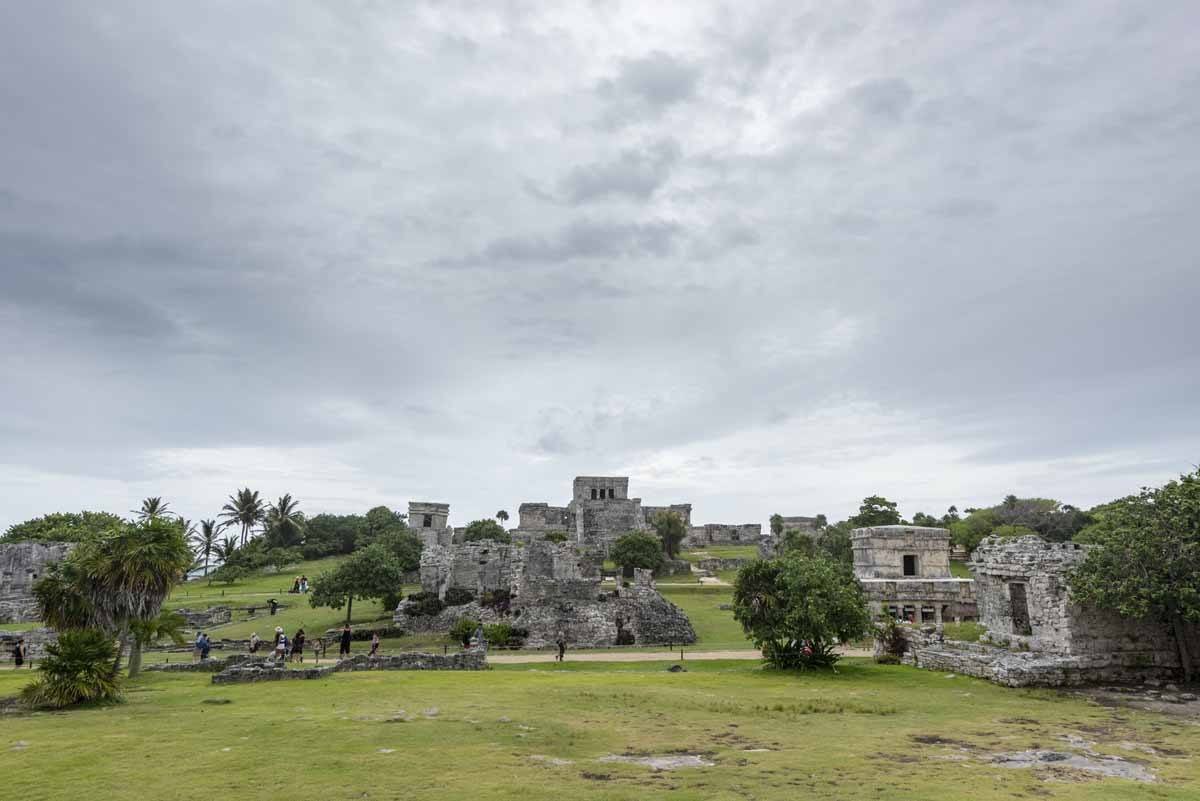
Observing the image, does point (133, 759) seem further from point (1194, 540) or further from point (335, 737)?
point (1194, 540)

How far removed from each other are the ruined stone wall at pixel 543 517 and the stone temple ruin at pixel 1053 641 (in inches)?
2706

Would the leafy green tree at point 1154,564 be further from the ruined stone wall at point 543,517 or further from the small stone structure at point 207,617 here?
the ruined stone wall at point 543,517

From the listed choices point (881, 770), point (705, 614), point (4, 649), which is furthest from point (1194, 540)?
point (4, 649)

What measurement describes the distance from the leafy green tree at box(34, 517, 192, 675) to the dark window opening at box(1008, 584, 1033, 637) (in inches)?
1224

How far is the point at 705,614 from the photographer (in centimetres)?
4291

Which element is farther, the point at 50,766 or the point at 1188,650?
the point at 1188,650

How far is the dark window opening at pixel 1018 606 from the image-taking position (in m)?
26.2

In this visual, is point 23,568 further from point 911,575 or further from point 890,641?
point 911,575

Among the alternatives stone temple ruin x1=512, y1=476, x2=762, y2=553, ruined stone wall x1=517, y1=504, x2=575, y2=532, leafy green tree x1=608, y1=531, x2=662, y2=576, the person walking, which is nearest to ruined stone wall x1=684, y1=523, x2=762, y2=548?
stone temple ruin x1=512, y1=476, x2=762, y2=553

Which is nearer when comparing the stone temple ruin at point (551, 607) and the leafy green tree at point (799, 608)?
the leafy green tree at point (799, 608)

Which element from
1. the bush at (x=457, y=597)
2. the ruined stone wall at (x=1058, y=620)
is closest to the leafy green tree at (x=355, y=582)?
the bush at (x=457, y=597)

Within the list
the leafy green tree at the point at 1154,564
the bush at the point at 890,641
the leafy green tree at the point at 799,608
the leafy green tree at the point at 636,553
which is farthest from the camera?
the leafy green tree at the point at 636,553

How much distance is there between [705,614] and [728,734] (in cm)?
2920

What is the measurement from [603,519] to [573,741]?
7193 centimetres
